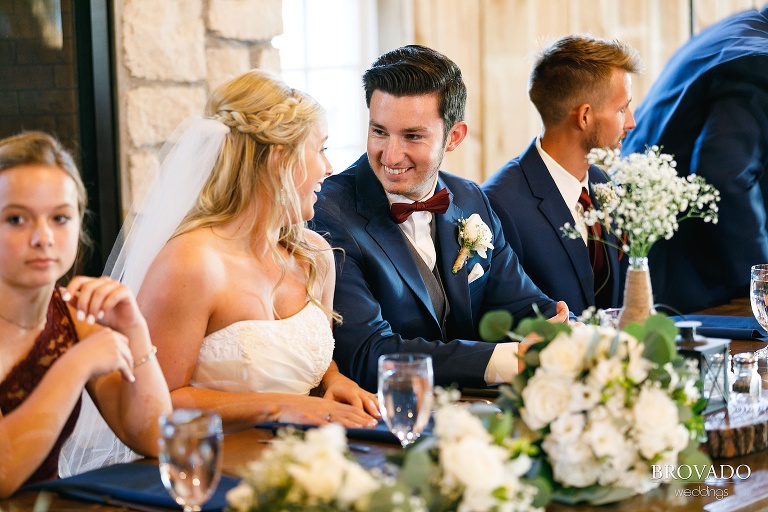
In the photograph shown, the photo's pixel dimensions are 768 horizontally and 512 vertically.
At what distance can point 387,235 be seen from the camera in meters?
2.85

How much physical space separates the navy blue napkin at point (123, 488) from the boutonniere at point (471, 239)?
1.45m

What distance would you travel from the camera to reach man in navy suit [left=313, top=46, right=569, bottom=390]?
2682 mm

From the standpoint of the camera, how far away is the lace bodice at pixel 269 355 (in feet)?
7.75

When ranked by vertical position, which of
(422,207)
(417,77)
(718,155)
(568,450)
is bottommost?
(568,450)

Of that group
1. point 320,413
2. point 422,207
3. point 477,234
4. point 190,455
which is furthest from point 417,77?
point 190,455

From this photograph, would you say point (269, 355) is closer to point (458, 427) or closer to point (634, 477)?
point (634, 477)

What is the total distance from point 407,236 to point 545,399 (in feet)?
5.01

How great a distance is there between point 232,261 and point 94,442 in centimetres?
55

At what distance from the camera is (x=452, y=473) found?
120 cm

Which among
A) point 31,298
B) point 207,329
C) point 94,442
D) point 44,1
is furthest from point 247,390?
point 44,1

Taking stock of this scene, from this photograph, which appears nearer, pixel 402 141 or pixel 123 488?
pixel 123 488

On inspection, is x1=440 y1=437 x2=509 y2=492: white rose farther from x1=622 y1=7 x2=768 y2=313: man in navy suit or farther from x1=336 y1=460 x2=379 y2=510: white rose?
x1=622 y1=7 x2=768 y2=313: man in navy suit

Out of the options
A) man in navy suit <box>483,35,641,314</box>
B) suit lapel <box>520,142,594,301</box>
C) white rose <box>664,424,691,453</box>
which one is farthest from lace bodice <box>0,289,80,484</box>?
suit lapel <box>520,142,594,301</box>

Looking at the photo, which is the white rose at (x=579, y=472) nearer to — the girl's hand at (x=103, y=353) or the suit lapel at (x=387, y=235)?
the girl's hand at (x=103, y=353)
